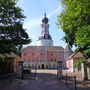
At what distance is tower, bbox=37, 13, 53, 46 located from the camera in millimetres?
79438

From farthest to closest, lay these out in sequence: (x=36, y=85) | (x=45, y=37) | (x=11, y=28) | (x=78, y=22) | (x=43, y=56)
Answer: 1. (x=45, y=37)
2. (x=43, y=56)
3. (x=11, y=28)
4. (x=78, y=22)
5. (x=36, y=85)

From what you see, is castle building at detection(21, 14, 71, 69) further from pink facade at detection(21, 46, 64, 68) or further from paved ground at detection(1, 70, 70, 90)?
paved ground at detection(1, 70, 70, 90)

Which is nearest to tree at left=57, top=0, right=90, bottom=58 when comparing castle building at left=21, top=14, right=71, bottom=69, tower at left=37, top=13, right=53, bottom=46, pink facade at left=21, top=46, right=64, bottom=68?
castle building at left=21, top=14, right=71, bottom=69

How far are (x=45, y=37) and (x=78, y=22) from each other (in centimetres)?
6738

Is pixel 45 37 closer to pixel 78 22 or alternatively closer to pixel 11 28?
pixel 11 28

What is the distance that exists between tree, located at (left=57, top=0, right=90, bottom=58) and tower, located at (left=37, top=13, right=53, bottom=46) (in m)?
62.0

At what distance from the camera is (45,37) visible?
267 feet

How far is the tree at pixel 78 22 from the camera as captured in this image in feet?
39.2

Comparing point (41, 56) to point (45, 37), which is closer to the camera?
point (41, 56)

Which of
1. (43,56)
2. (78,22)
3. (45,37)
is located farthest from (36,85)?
(45,37)

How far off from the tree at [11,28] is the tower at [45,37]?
61515mm

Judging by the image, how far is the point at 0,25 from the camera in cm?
1597

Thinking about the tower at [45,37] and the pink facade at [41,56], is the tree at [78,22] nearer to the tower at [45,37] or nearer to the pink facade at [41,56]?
the pink facade at [41,56]

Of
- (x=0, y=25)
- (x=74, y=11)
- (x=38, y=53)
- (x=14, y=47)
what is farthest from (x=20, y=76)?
(x=38, y=53)
